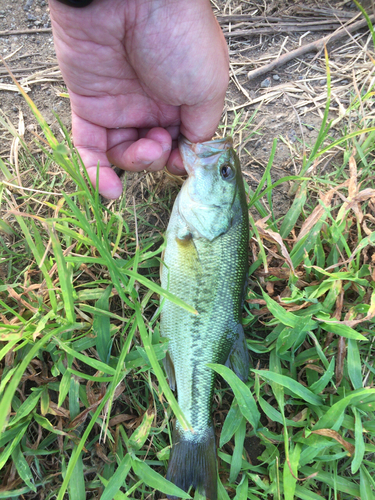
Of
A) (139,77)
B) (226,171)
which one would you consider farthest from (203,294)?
(139,77)

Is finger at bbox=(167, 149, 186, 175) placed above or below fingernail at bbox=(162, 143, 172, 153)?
below

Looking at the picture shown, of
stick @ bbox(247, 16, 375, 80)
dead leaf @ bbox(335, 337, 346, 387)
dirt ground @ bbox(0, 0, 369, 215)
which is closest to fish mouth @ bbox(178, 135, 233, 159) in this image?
dirt ground @ bbox(0, 0, 369, 215)

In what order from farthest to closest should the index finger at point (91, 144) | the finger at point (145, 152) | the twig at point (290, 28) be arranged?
1. the twig at point (290, 28)
2. the index finger at point (91, 144)
3. the finger at point (145, 152)

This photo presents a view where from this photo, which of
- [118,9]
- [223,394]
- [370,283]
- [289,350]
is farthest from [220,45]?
[223,394]

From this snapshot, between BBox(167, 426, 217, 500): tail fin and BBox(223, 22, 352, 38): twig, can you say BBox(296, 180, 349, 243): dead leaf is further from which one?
BBox(223, 22, 352, 38): twig

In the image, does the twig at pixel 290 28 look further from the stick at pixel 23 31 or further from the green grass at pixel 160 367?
the stick at pixel 23 31

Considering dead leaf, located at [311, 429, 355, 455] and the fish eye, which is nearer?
dead leaf, located at [311, 429, 355, 455]

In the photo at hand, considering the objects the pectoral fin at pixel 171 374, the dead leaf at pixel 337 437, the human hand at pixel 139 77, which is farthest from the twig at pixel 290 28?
the dead leaf at pixel 337 437

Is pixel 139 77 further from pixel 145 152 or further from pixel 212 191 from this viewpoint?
pixel 212 191
